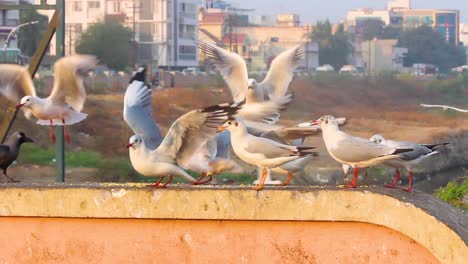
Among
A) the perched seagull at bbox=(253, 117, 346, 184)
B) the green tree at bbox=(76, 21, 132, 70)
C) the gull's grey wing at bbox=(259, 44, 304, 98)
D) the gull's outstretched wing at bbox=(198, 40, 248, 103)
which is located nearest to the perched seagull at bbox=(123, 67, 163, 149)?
the perched seagull at bbox=(253, 117, 346, 184)

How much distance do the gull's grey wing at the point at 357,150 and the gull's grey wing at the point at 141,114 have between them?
1.52m

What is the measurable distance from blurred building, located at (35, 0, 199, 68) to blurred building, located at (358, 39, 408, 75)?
7273 mm

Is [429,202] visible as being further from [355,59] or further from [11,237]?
[355,59]

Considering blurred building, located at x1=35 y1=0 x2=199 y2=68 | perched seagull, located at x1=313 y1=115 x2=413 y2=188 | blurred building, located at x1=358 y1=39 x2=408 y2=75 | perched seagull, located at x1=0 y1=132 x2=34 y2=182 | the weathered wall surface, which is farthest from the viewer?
blurred building, located at x1=358 y1=39 x2=408 y2=75

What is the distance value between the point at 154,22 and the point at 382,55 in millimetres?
10680

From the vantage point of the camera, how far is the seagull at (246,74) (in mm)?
11500

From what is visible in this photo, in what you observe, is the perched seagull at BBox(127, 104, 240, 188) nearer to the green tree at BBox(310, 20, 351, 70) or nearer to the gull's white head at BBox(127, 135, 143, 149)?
the gull's white head at BBox(127, 135, 143, 149)

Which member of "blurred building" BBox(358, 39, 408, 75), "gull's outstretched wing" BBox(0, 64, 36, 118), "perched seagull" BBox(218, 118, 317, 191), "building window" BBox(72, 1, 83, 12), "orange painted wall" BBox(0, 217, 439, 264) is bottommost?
"blurred building" BBox(358, 39, 408, 75)

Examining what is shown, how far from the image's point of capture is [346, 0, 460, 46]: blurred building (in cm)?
6399

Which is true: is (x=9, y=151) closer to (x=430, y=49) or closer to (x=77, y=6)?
(x=77, y=6)

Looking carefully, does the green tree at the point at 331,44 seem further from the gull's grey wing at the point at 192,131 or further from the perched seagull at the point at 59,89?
the gull's grey wing at the point at 192,131

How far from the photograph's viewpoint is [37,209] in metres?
7.80

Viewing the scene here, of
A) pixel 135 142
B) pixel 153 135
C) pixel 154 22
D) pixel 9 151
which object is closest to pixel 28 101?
pixel 9 151

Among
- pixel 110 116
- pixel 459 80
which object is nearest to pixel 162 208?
pixel 110 116
